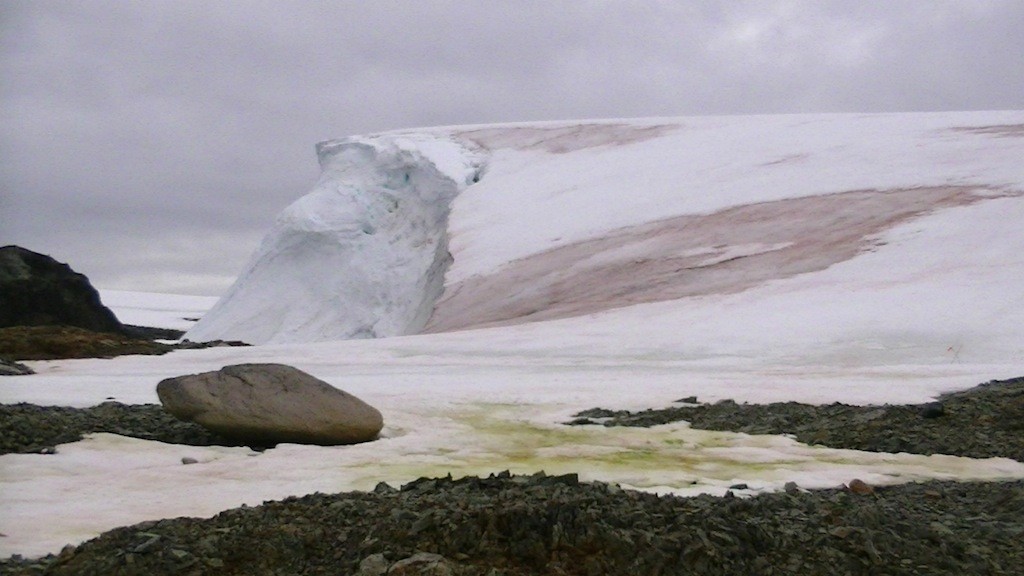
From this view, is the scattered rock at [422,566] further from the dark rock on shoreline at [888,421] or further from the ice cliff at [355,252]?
the ice cliff at [355,252]

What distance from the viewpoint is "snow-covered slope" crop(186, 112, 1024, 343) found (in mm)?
23297

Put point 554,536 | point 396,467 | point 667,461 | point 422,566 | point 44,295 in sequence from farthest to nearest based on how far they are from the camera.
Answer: point 44,295 < point 667,461 < point 396,467 < point 554,536 < point 422,566

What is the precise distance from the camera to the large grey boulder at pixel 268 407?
9227mm

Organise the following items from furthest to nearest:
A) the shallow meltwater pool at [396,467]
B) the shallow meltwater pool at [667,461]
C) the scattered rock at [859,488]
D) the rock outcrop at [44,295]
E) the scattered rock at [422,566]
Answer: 1. the rock outcrop at [44,295]
2. the shallow meltwater pool at [667,461]
3. the scattered rock at [859,488]
4. the shallow meltwater pool at [396,467]
5. the scattered rock at [422,566]

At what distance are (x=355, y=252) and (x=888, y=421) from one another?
83.1ft

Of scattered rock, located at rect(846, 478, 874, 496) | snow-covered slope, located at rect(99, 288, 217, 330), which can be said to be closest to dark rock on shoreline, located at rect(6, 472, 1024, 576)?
scattered rock, located at rect(846, 478, 874, 496)

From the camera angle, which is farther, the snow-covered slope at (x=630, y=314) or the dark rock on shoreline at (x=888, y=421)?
the dark rock on shoreline at (x=888, y=421)

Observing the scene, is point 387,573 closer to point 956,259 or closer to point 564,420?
point 564,420

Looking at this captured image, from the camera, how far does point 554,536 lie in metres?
5.03

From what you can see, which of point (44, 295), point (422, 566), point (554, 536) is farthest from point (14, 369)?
point (554, 536)

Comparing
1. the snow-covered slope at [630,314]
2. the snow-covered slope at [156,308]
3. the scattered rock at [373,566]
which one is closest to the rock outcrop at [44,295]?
the snow-covered slope at [630,314]

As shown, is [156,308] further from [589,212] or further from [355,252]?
[589,212]

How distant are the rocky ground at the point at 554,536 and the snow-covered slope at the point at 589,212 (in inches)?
537

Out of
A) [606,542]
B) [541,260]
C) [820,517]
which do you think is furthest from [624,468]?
[541,260]
